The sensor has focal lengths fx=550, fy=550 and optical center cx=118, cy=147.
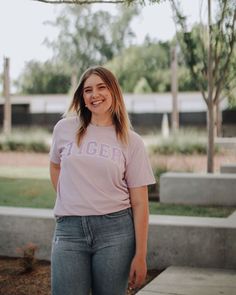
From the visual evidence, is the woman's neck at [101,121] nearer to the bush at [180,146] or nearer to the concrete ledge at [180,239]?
the concrete ledge at [180,239]

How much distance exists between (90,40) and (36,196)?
49.9 meters

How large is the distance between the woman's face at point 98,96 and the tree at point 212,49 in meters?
8.69

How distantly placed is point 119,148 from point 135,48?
53324 millimetres

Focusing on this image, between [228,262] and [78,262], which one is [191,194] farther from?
[78,262]

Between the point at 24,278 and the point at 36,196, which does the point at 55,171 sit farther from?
the point at 36,196

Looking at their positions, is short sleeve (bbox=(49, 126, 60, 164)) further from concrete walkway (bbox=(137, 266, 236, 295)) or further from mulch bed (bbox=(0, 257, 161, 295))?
mulch bed (bbox=(0, 257, 161, 295))

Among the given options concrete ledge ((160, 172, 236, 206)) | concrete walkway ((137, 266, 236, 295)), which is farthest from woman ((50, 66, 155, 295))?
concrete ledge ((160, 172, 236, 206))

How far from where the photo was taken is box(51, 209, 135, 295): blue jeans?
2471 millimetres

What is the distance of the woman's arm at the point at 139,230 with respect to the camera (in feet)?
8.33

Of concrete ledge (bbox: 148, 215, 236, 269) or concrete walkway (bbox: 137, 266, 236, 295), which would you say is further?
concrete ledge (bbox: 148, 215, 236, 269)

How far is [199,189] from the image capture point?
9.17 meters

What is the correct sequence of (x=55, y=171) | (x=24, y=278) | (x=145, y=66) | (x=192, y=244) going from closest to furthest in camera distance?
1. (x=55, y=171)
2. (x=24, y=278)
3. (x=192, y=244)
4. (x=145, y=66)

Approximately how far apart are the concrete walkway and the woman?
6.35ft

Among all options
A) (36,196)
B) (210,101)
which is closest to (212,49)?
(210,101)
